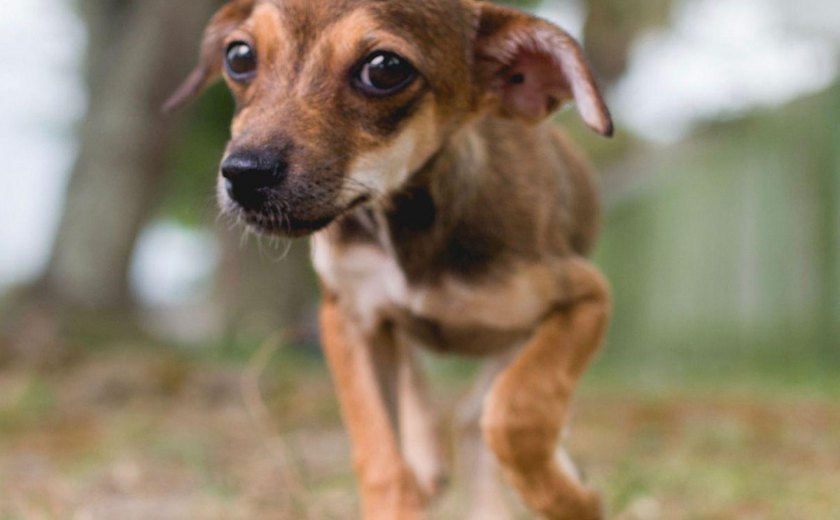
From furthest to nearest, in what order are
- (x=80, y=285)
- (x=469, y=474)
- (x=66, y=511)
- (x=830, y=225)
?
1. (x=830, y=225)
2. (x=80, y=285)
3. (x=469, y=474)
4. (x=66, y=511)

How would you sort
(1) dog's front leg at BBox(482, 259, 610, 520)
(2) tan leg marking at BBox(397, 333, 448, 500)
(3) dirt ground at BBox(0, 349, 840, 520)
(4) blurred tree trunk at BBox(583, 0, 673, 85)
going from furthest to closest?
(4) blurred tree trunk at BBox(583, 0, 673, 85)
(3) dirt ground at BBox(0, 349, 840, 520)
(2) tan leg marking at BBox(397, 333, 448, 500)
(1) dog's front leg at BBox(482, 259, 610, 520)

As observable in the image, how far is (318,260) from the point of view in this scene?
3.92m

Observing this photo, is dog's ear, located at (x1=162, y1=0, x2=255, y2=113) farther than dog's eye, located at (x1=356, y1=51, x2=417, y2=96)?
Yes

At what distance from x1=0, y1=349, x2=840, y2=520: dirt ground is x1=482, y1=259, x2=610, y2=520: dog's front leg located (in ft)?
2.70

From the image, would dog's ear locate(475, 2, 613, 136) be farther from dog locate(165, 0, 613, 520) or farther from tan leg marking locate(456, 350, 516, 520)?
tan leg marking locate(456, 350, 516, 520)

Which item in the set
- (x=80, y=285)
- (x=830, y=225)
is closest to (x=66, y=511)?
(x=80, y=285)

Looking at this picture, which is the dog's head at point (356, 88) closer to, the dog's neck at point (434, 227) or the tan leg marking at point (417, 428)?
the dog's neck at point (434, 227)

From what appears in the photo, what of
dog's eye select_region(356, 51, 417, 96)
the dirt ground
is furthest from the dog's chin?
the dirt ground

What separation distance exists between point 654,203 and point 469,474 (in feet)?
45.9

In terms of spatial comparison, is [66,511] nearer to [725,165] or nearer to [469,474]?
[469,474]

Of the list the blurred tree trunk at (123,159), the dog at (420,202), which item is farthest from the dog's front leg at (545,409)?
the blurred tree trunk at (123,159)

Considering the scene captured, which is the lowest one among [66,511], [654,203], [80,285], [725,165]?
[654,203]

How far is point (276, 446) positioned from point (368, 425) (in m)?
2.14

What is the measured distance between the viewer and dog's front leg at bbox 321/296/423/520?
373 centimetres
